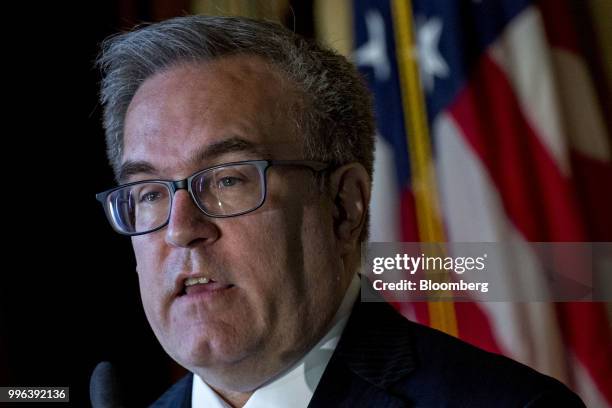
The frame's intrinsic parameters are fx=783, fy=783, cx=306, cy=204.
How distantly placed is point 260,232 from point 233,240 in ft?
0.15

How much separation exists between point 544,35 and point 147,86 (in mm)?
1007

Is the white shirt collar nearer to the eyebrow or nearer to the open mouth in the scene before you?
the open mouth

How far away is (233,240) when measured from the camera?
46.7 inches

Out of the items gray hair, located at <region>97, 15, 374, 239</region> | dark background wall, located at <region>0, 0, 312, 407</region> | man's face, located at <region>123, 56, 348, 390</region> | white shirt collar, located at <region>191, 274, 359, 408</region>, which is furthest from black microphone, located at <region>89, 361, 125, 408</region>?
dark background wall, located at <region>0, 0, 312, 407</region>

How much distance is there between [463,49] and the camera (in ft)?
6.27

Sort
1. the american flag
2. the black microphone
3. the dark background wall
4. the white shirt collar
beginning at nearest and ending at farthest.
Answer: the black microphone, the white shirt collar, the american flag, the dark background wall

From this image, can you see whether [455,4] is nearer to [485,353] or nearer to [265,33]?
[265,33]

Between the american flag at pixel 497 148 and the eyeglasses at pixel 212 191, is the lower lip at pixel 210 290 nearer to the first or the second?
the eyeglasses at pixel 212 191

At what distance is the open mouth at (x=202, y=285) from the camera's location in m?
1.17

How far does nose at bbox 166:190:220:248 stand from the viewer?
1159 mm

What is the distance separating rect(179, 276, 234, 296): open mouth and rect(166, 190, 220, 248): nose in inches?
2.1

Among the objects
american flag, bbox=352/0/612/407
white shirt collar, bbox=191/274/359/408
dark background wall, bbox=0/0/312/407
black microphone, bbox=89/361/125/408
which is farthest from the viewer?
dark background wall, bbox=0/0/312/407

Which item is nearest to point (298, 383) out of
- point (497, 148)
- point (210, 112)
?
point (210, 112)

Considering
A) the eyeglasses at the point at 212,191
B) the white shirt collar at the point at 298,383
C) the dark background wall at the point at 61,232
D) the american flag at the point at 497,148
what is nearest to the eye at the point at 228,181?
the eyeglasses at the point at 212,191
